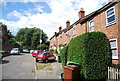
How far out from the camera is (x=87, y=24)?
15289mm

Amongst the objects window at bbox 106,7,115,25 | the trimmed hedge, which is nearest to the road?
the trimmed hedge

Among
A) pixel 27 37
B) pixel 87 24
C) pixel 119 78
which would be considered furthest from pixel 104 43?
pixel 27 37

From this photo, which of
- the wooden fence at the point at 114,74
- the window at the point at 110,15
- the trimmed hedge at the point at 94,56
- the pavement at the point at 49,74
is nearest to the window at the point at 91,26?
the window at the point at 110,15

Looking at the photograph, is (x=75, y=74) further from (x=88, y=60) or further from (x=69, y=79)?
(x=88, y=60)

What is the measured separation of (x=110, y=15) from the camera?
440 inches

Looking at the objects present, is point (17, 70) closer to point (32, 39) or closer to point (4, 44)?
point (4, 44)

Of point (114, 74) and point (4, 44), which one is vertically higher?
point (4, 44)

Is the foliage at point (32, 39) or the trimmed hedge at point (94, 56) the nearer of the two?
the trimmed hedge at point (94, 56)

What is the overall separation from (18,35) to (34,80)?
69627mm

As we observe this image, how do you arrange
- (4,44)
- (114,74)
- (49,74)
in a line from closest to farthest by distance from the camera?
1. (114,74)
2. (49,74)
3. (4,44)

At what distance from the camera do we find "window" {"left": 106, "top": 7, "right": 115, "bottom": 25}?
10.7 meters

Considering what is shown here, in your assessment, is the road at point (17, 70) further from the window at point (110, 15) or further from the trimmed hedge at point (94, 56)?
the window at point (110, 15)

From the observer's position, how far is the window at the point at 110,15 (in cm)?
1074

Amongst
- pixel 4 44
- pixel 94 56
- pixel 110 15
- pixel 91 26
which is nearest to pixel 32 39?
pixel 4 44
